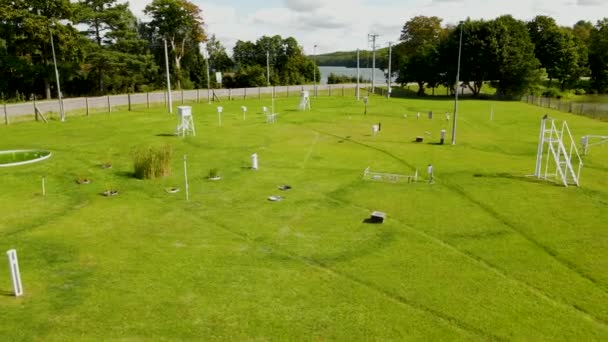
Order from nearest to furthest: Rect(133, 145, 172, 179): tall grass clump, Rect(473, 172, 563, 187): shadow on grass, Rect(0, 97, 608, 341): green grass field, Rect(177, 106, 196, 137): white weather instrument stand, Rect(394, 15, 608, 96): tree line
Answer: Rect(0, 97, 608, 341): green grass field → Rect(473, 172, 563, 187): shadow on grass → Rect(133, 145, 172, 179): tall grass clump → Rect(177, 106, 196, 137): white weather instrument stand → Rect(394, 15, 608, 96): tree line

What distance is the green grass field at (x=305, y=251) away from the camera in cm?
961

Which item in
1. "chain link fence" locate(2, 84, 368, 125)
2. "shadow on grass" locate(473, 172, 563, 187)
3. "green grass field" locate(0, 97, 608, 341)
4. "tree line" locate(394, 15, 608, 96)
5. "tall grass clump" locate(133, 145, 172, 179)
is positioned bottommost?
"green grass field" locate(0, 97, 608, 341)

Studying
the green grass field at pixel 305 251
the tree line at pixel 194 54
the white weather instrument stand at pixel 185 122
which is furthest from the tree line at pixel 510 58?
the white weather instrument stand at pixel 185 122

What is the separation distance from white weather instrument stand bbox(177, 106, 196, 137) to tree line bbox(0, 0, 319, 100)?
14.5 metres

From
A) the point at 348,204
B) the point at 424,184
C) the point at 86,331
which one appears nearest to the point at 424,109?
the point at 424,184

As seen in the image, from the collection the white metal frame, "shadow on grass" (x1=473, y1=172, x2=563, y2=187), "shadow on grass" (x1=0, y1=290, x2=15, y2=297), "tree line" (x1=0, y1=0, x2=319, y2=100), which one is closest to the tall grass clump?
the white metal frame

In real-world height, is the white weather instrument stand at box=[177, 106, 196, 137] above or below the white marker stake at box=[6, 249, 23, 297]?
above

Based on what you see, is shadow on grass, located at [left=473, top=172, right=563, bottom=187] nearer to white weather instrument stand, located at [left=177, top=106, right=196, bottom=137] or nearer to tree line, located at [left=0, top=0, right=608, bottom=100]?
white weather instrument stand, located at [left=177, top=106, right=196, bottom=137]

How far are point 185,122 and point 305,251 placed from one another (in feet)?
A: 77.8

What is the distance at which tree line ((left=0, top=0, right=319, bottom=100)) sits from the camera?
51.2 metres

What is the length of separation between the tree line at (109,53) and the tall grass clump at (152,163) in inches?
920

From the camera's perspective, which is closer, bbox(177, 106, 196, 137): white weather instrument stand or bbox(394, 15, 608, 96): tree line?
bbox(177, 106, 196, 137): white weather instrument stand

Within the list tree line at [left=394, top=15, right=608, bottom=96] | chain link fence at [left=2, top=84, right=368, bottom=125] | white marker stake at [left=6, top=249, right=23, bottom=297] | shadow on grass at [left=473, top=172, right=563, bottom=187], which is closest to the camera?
white marker stake at [left=6, top=249, right=23, bottom=297]

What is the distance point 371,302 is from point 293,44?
99.2 m
